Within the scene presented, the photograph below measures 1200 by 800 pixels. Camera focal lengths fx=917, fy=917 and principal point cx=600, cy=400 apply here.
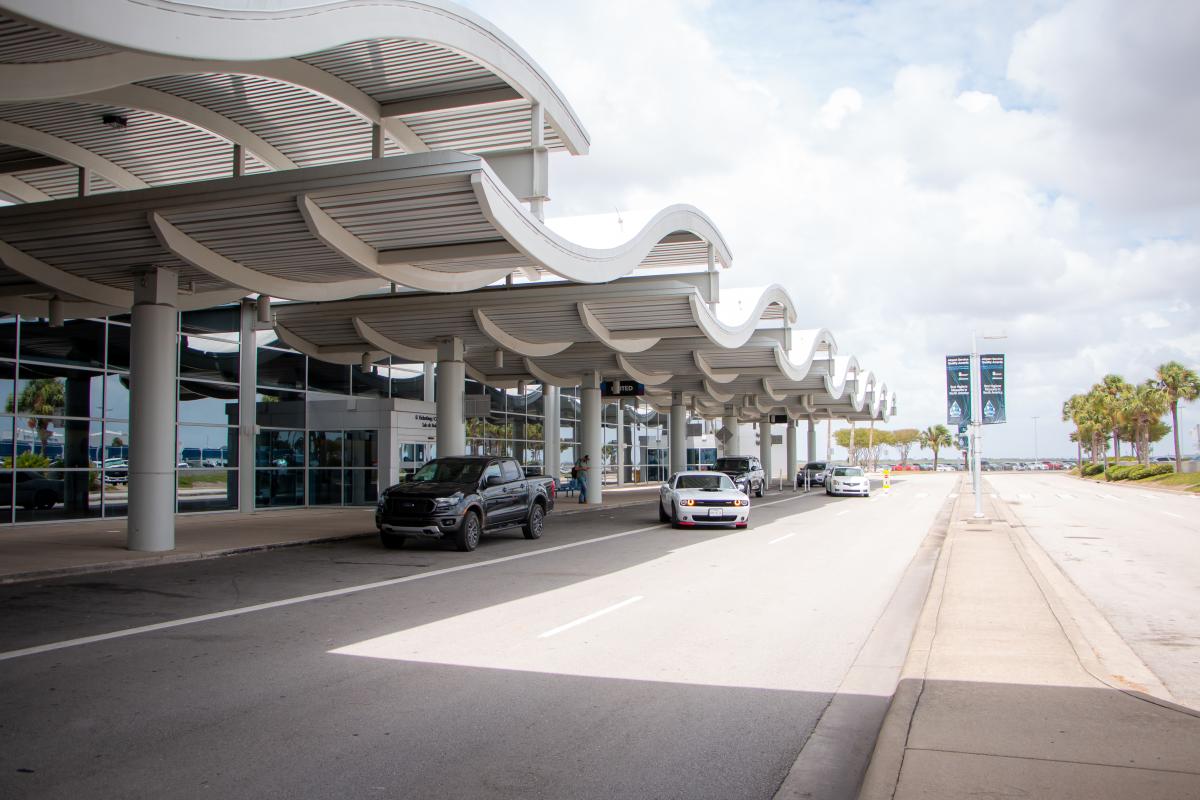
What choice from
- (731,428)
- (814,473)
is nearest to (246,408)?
(814,473)

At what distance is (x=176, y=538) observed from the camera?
1823 centimetres

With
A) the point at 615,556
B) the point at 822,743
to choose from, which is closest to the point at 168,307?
the point at 615,556

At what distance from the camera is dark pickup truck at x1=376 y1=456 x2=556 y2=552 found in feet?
55.0

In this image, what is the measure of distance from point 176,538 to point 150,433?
9.78ft

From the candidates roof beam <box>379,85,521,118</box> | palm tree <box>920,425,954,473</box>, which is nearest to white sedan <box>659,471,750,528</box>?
roof beam <box>379,85,521,118</box>

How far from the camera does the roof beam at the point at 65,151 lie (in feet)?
56.3

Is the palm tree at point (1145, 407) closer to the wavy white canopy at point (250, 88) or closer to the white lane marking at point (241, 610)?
the wavy white canopy at point (250, 88)

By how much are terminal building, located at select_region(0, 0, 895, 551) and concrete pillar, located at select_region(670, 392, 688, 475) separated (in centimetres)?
1172

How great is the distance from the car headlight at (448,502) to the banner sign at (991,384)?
53.0ft

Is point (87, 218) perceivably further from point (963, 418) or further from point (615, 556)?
point (963, 418)

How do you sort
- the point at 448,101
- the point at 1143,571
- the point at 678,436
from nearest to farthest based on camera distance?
the point at 1143,571, the point at 448,101, the point at 678,436

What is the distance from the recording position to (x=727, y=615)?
10.3m

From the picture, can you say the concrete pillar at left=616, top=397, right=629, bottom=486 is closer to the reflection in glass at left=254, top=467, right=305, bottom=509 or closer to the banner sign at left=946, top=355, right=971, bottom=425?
the reflection in glass at left=254, top=467, right=305, bottom=509

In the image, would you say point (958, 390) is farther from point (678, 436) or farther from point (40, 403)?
point (40, 403)
